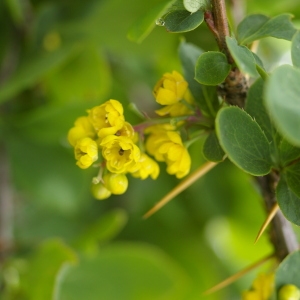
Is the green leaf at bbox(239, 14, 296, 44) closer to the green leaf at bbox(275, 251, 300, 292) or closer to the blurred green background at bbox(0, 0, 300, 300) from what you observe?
the green leaf at bbox(275, 251, 300, 292)

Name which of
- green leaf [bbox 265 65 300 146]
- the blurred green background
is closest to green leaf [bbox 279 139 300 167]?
green leaf [bbox 265 65 300 146]

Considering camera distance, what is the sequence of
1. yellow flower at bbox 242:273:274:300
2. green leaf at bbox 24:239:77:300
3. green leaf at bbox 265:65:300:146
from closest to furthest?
green leaf at bbox 265:65:300:146 < yellow flower at bbox 242:273:274:300 < green leaf at bbox 24:239:77:300

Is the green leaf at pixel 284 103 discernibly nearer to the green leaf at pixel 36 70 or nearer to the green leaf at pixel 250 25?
the green leaf at pixel 250 25

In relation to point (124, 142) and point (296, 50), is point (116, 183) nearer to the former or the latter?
point (124, 142)

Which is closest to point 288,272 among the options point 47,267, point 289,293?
point 289,293

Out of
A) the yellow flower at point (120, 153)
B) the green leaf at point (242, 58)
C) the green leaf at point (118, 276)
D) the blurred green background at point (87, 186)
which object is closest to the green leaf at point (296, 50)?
the green leaf at point (242, 58)

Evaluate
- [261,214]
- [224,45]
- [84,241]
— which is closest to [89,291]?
[84,241]
